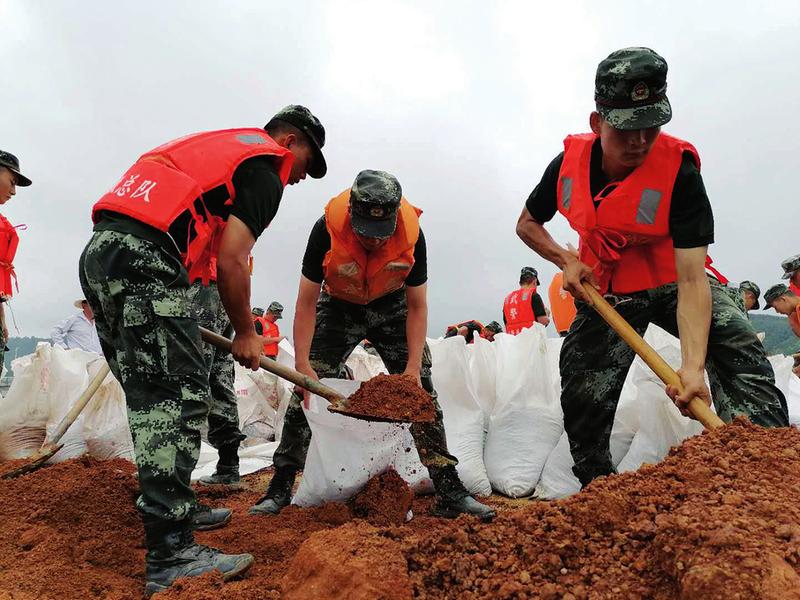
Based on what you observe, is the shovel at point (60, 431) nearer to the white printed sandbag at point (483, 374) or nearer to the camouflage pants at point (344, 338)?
the camouflage pants at point (344, 338)

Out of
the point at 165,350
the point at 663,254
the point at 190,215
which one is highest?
the point at 663,254

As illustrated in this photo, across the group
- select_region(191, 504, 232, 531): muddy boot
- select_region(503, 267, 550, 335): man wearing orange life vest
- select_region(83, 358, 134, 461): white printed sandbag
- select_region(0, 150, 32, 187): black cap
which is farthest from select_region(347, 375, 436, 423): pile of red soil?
select_region(503, 267, 550, 335): man wearing orange life vest

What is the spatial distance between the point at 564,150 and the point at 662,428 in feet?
4.80

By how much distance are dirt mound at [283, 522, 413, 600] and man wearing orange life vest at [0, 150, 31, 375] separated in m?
3.69

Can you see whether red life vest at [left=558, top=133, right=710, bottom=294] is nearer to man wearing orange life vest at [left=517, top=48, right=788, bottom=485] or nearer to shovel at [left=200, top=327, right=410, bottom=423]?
man wearing orange life vest at [left=517, top=48, right=788, bottom=485]

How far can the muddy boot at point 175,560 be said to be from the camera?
160 cm

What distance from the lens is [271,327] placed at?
8312 millimetres

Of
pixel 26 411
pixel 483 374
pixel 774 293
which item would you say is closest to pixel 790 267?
pixel 774 293

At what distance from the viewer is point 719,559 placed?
930 millimetres

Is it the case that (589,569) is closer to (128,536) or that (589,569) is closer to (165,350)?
(165,350)

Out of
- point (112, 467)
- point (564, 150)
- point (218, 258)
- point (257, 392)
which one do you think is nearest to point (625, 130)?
point (564, 150)

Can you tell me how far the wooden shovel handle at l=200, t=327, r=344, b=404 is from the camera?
2244 millimetres

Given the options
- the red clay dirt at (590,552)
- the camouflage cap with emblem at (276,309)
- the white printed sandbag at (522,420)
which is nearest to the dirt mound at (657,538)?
the red clay dirt at (590,552)

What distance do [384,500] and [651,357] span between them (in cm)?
118
